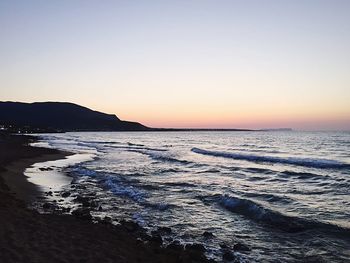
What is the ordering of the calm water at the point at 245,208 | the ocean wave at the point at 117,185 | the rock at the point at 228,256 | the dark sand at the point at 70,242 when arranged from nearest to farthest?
the dark sand at the point at 70,242, the rock at the point at 228,256, the calm water at the point at 245,208, the ocean wave at the point at 117,185

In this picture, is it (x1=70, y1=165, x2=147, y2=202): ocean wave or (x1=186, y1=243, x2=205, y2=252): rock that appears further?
(x1=70, y1=165, x2=147, y2=202): ocean wave

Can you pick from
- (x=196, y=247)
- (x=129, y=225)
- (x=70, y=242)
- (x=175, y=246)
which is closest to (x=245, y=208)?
(x=129, y=225)

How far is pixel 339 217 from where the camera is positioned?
14.9 m

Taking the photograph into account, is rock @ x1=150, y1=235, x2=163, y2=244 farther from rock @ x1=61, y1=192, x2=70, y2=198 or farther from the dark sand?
rock @ x1=61, y1=192, x2=70, y2=198

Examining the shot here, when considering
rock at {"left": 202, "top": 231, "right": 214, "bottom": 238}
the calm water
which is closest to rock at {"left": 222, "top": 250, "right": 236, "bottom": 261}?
the calm water

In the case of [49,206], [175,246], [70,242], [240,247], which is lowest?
[240,247]

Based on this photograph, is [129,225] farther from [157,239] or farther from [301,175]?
[301,175]

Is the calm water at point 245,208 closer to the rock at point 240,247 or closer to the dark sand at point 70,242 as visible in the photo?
the rock at point 240,247

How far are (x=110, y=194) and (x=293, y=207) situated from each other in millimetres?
9638

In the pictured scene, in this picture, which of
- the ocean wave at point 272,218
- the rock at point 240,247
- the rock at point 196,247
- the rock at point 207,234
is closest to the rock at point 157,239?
the rock at point 196,247

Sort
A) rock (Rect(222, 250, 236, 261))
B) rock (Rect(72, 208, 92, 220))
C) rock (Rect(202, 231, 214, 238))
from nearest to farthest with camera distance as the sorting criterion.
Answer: rock (Rect(222, 250, 236, 261)), rock (Rect(202, 231, 214, 238)), rock (Rect(72, 208, 92, 220))

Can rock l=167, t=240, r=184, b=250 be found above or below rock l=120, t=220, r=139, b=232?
below

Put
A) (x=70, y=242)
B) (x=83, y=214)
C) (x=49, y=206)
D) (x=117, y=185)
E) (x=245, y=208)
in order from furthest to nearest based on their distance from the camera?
(x=117, y=185)
(x=245, y=208)
(x=49, y=206)
(x=83, y=214)
(x=70, y=242)

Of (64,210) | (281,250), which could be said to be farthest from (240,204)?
(64,210)
